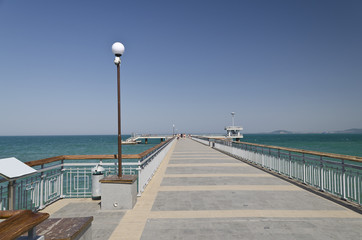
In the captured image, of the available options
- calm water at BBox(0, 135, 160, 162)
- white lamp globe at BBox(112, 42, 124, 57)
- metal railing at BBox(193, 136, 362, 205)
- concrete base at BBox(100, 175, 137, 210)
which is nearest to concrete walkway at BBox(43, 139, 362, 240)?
concrete base at BBox(100, 175, 137, 210)

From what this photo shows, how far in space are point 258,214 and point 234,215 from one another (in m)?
0.60

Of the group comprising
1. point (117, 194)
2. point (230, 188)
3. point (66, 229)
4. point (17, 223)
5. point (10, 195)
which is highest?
point (17, 223)

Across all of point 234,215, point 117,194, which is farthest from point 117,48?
point 234,215

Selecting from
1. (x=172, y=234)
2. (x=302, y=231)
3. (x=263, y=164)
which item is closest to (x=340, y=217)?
(x=302, y=231)

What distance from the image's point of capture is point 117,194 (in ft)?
18.8

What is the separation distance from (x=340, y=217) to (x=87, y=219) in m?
5.55

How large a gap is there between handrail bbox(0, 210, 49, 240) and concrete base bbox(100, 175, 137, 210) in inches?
160

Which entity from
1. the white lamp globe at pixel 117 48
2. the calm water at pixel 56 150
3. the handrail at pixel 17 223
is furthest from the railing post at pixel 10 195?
the calm water at pixel 56 150

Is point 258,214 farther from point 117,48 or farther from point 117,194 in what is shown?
point 117,48

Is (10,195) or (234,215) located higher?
(10,195)

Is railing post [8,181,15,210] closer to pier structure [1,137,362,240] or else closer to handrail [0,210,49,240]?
pier structure [1,137,362,240]

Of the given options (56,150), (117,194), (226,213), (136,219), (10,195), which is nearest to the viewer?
(10,195)

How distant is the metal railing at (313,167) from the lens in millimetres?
6258

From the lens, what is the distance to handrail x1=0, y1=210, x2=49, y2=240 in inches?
54.0
